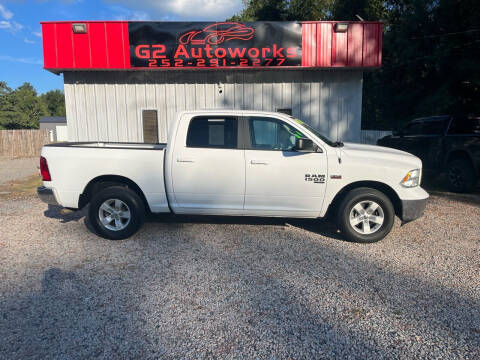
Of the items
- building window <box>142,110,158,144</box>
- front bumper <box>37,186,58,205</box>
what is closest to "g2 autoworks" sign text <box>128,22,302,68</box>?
building window <box>142,110,158,144</box>

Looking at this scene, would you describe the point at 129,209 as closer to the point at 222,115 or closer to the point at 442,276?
the point at 222,115

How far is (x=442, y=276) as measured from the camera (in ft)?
12.4

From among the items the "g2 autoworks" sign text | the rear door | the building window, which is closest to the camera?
the rear door

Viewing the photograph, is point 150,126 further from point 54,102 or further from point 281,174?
point 54,102

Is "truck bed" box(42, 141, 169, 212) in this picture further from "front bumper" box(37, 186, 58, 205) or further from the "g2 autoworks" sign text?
the "g2 autoworks" sign text

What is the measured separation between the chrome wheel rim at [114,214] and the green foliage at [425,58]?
1100cm

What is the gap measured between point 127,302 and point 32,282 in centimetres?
129

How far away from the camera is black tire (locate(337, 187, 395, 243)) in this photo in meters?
4.70

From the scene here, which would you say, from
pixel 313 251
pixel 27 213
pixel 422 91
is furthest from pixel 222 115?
pixel 422 91

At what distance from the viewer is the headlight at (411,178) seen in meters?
4.70

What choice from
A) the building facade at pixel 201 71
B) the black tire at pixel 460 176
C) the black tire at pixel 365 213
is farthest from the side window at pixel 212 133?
the black tire at pixel 460 176

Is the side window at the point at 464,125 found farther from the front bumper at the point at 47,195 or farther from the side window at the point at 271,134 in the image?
the front bumper at the point at 47,195

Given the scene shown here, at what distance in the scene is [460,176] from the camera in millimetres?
8422

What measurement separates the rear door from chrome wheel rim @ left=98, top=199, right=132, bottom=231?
31.2 inches
